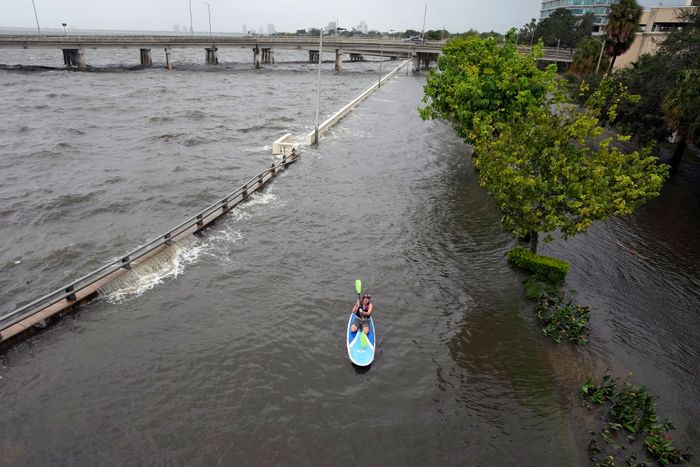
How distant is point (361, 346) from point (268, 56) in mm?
124609

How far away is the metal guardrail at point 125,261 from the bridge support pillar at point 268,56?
10170 centimetres

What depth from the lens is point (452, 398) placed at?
1323cm

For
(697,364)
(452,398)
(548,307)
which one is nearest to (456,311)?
(548,307)

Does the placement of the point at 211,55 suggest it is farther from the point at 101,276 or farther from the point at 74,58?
the point at 101,276

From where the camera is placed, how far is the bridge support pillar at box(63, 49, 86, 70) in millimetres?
88387

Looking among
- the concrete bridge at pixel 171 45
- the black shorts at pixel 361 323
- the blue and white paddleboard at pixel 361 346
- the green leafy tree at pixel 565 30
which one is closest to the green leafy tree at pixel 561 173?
the black shorts at pixel 361 323

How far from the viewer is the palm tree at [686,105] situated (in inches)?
990

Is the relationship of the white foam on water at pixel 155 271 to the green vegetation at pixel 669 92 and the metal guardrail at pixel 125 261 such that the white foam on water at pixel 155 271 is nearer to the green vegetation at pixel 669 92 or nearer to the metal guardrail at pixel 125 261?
the metal guardrail at pixel 125 261

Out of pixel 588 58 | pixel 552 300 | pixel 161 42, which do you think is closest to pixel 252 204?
pixel 552 300

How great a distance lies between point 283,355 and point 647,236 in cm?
2166

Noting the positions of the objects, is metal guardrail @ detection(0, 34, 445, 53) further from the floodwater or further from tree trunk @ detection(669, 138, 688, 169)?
tree trunk @ detection(669, 138, 688, 169)

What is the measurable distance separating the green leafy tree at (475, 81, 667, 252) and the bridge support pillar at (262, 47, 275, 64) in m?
117

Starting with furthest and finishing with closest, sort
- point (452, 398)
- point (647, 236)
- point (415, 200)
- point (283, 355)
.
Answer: point (415, 200), point (647, 236), point (283, 355), point (452, 398)

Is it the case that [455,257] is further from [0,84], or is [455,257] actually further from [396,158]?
[0,84]
